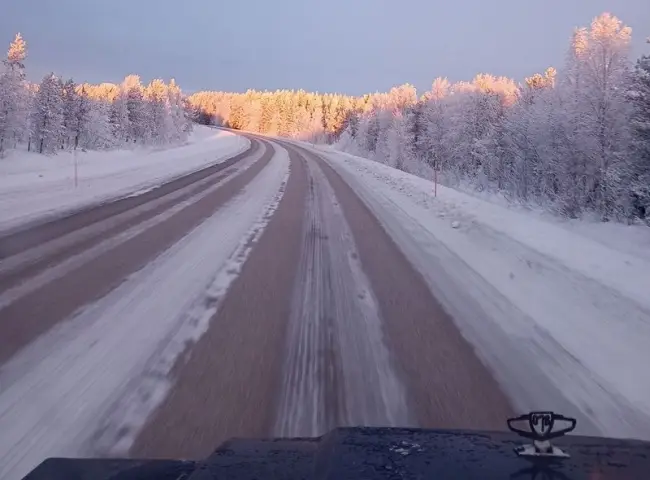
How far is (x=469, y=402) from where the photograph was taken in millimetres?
3906

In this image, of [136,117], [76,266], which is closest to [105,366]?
[76,266]

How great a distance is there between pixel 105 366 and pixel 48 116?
4150 cm

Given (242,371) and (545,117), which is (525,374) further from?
(545,117)

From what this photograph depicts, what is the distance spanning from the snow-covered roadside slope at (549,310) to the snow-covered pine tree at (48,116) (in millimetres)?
35793

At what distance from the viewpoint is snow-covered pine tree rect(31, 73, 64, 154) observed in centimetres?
4072

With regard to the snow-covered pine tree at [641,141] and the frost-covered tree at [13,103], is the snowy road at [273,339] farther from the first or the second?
the frost-covered tree at [13,103]

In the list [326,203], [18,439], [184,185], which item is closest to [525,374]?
[18,439]

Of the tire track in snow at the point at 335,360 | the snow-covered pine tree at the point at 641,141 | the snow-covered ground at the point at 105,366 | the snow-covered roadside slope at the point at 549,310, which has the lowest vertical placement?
the snow-covered ground at the point at 105,366

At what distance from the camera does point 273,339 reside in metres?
5.04

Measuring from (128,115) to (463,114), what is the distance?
3820 centimetres

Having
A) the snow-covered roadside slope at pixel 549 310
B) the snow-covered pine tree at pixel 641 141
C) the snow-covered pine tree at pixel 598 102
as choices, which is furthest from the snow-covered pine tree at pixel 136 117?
the snow-covered roadside slope at pixel 549 310

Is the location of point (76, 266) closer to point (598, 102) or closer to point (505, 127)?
point (598, 102)

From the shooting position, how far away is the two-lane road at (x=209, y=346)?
350 centimetres

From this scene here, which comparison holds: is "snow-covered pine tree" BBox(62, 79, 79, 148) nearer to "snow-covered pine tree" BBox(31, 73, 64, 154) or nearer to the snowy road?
"snow-covered pine tree" BBox(31, 73, 64, 154)
